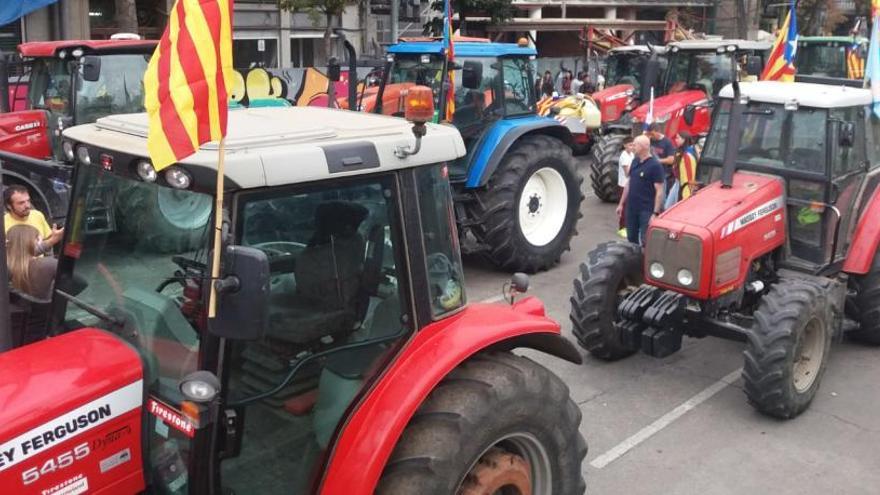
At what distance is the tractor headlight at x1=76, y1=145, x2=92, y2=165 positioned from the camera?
305cm

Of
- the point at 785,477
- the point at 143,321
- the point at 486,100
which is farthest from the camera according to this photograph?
the point at 486,100

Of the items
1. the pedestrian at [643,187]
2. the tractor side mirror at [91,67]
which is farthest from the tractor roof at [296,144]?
the tractor side mirror at [91,67]

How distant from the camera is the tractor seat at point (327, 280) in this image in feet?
9.74

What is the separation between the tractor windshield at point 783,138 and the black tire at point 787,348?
971mm

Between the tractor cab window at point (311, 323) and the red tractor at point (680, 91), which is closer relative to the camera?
the tractor cab window at point (311, 323)

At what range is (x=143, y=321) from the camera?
294 centimetres

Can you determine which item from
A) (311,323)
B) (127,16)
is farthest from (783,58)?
(127,16)

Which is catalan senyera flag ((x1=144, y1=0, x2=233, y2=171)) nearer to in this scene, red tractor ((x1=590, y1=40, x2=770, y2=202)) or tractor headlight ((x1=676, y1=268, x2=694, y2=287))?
tractor headlight ((x1=676, y1=268, x2=694, y2=287))

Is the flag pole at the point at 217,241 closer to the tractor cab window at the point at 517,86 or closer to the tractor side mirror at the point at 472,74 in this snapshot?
the tractor side mirror at the point at 472,74

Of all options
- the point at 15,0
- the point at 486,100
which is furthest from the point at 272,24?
the point at 15,0

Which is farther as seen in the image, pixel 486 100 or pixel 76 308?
pixel 486 100

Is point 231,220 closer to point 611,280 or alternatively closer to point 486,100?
point 611,280

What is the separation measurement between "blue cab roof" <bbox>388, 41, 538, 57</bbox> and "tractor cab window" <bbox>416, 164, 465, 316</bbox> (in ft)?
18.1

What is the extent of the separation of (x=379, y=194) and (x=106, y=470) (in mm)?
1308
